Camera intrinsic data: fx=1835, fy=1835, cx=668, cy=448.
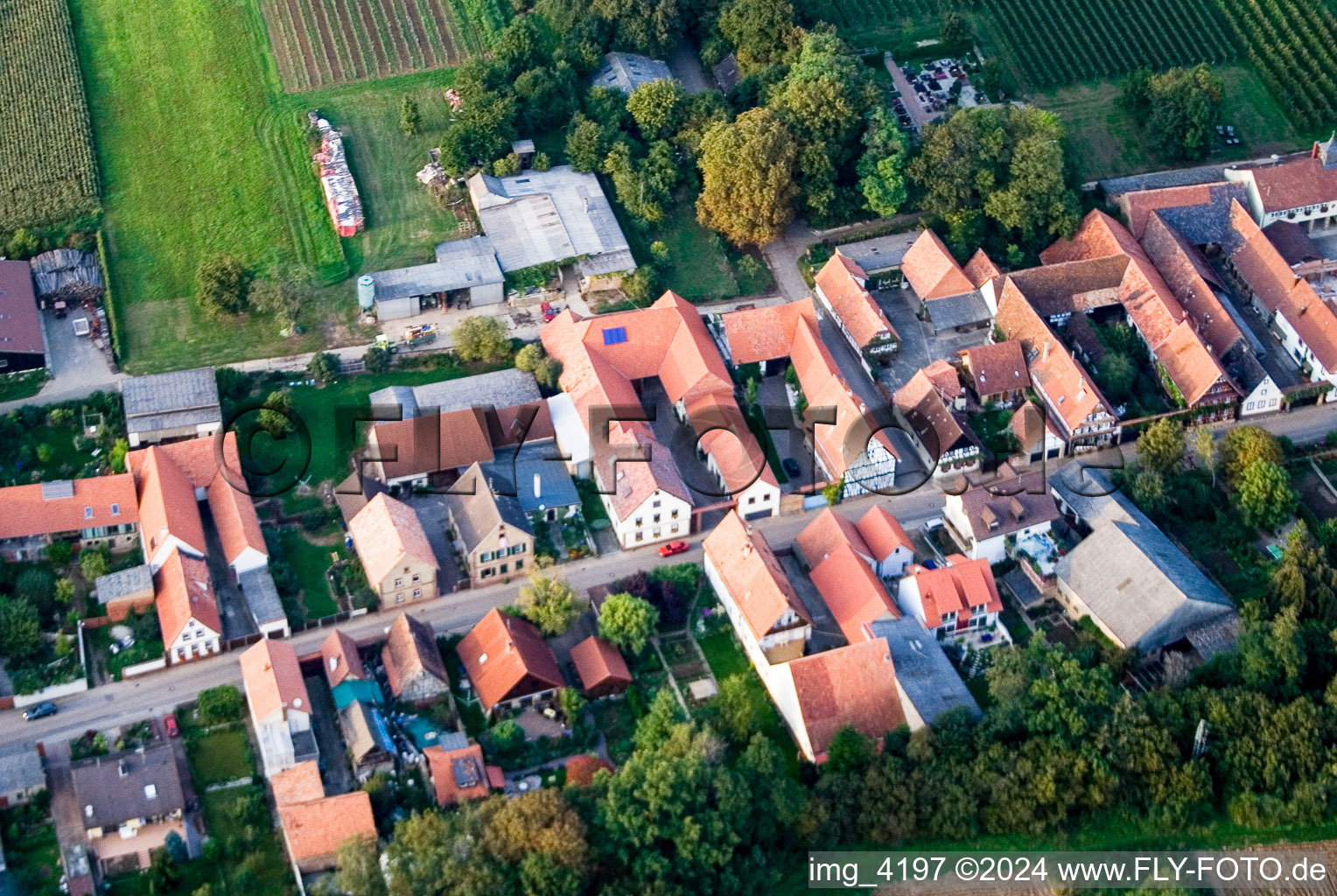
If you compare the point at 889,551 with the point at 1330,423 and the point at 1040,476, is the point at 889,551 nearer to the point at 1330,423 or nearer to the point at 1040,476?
the point at 1040,476

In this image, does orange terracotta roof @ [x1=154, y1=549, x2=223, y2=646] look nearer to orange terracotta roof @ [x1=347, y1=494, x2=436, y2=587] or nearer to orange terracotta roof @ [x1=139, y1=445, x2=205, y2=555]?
orange terracotta roof @ [x1=139, y1=445, x2=205, y2=555]

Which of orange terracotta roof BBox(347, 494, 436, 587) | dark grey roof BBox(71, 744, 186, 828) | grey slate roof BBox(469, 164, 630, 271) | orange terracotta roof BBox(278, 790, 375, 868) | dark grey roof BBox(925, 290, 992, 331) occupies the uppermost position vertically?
grey slate roof BBox(469, 164, 630, 271)

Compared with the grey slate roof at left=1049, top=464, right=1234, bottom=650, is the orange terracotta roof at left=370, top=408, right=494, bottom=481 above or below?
above

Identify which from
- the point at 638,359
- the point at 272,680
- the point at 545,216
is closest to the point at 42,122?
the point at 545,216

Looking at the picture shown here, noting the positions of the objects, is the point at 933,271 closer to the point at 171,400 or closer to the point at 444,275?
the point at 444,275

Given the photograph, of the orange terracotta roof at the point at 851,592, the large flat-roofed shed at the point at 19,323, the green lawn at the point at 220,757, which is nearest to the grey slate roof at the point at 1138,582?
the orange terracotta roof at the point at 851,592

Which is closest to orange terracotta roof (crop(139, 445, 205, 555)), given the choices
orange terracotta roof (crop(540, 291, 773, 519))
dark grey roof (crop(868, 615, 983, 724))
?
orange terracotta roof (crop(540, 291, 773, 519))
